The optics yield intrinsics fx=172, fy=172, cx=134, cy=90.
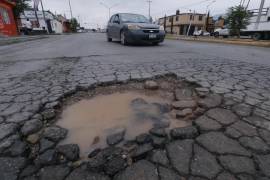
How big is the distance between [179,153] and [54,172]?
87 centimetres

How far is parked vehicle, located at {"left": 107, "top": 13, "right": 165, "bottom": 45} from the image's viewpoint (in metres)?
6.82

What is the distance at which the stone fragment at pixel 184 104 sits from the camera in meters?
1.95

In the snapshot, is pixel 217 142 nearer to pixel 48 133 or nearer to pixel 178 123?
pixel 178 123

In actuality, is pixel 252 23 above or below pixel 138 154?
above

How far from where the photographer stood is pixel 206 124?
1592mm

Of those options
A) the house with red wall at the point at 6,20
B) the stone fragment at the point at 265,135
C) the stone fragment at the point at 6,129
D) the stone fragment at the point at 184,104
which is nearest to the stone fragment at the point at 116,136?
the stone fragment at the point at 184,104

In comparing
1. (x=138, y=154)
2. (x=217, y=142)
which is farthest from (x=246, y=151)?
(x=138, y=154)

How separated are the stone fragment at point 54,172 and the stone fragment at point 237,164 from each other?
106 centimetres

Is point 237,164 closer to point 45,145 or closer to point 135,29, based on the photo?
point 45,145

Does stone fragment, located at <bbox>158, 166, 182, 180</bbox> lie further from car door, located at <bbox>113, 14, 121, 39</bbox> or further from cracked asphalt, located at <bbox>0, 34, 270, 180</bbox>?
car door, located at <bbox>113, 14, 121, 39</bbox>

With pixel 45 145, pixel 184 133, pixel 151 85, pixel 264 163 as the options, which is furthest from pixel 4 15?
pixel 264 163

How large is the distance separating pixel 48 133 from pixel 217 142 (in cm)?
143

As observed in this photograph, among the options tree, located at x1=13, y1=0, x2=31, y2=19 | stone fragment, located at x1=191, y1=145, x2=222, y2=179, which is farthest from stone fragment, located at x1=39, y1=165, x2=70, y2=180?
tree, located at x1=13, y1=0, x2=31, y2=19

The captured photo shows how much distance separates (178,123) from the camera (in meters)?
1.69
